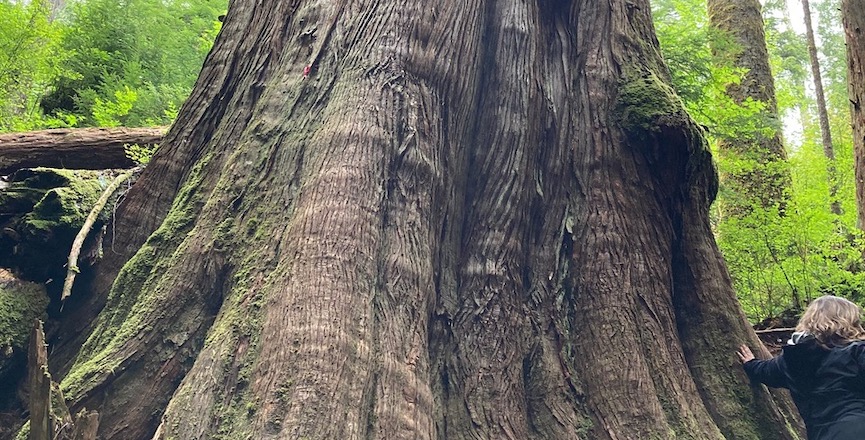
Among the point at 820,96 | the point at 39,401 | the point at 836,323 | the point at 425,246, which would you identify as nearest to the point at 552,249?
the point at 425,246

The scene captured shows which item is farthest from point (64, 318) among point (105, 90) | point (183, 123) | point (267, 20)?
point (105, 90)

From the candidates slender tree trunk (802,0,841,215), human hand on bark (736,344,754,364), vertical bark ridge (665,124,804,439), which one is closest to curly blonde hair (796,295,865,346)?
human hand on bark (736,344,754,364)

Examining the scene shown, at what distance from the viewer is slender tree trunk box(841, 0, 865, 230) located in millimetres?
7547

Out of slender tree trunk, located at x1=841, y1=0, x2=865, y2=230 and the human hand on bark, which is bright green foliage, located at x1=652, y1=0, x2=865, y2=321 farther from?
the human hand on bark

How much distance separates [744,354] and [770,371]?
0.93 feet

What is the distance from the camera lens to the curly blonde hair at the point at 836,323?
13.7 ft

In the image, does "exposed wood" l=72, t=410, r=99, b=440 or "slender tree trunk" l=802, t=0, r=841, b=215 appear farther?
"slender tree trunk" l=802, t=0, r=841, b=215

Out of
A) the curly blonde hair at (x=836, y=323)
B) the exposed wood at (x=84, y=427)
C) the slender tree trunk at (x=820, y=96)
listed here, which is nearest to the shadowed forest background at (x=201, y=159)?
the exposed wood at (x=84, y=427)

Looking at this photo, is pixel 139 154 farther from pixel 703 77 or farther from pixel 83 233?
pixel 703 77

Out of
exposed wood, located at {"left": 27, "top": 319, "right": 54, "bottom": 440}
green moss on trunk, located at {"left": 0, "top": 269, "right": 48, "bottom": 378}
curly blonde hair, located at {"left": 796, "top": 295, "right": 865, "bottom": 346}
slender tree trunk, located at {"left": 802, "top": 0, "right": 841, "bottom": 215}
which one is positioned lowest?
curly blonde hair, located at {"left": 796, "top": 295, "right": 865, "bottom": 346}

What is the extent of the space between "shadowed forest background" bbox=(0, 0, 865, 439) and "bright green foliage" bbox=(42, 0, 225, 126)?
0.08ft

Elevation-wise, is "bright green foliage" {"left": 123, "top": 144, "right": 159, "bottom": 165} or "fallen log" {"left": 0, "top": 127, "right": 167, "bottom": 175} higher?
"fallen log" {"left": 0, "top": 127, "right": 167, "bottom": 175}

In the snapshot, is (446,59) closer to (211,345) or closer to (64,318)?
(211,345)

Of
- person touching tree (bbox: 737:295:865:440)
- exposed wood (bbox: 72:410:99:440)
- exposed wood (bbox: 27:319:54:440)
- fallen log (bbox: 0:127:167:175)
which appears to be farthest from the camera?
fallen log (bbox: 0:127:167:175)
